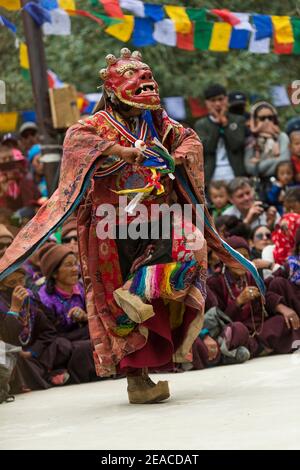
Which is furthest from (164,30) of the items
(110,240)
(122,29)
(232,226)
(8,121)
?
(110,240)

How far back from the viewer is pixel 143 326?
24.5 ft

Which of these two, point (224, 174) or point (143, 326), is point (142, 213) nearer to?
point (143, 326)

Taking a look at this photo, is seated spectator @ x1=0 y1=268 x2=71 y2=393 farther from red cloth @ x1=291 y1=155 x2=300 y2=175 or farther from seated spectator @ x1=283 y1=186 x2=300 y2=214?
red cloth @ x1=291 y1=155 x2=300 y2=175

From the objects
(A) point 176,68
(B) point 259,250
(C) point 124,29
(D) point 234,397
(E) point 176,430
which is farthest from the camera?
(A) point 176,68

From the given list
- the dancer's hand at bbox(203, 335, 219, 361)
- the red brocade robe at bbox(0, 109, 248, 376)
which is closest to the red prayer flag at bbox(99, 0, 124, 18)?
the dancer's hand at bbox(203, 335, 219, 361)

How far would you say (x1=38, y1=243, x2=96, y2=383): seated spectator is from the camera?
9.19 meters

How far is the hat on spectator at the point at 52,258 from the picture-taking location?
9.25 m

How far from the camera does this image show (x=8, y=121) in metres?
15.4

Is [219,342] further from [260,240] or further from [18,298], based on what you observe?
[260,240]

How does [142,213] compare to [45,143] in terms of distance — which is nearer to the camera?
[142,213]

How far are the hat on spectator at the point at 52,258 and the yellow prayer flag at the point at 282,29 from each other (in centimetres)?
538

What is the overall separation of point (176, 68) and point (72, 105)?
21.1 ft

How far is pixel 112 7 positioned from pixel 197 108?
10.5 ft

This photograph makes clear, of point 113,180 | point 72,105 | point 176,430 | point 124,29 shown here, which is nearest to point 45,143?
point 72,105
